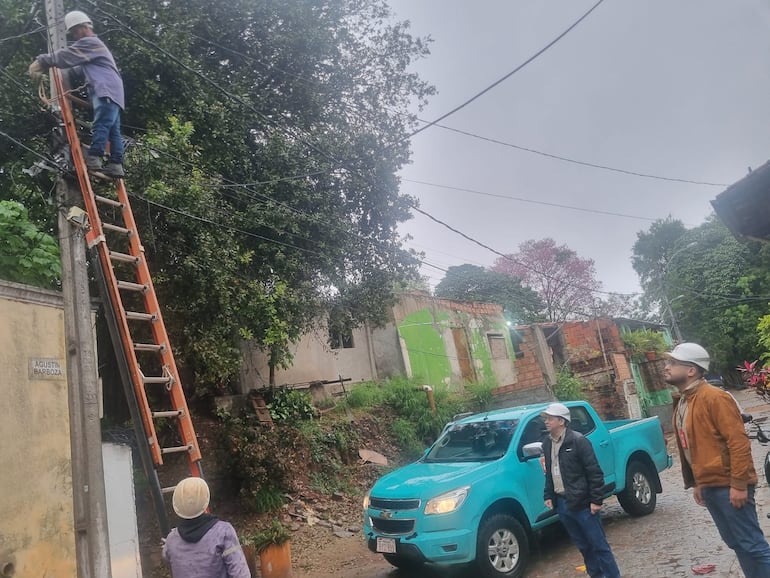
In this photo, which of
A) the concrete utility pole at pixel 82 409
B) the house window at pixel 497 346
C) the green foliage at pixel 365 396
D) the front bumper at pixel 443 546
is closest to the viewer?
the concrete utility pole at pixel 82 409

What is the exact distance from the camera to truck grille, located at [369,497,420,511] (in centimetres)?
565

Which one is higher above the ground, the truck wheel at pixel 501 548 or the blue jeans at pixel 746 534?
the blue jeans at pixel 746 534

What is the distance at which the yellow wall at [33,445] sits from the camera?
4816 millimetres

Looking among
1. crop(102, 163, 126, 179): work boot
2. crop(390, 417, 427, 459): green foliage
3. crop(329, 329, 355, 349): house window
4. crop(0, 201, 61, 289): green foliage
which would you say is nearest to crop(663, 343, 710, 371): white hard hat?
crop(102, 163, 126, 179): work boot

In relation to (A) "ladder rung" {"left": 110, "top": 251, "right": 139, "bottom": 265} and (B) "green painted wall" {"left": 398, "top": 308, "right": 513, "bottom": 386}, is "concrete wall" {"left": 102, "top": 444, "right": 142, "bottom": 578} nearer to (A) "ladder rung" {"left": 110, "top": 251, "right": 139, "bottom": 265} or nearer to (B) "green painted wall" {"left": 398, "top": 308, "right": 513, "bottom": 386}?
(A) "ladder rung" {"left": 110, "top": 251, "right": 139, "bottom": 265}

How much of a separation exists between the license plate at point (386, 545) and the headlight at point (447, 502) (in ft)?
1.67

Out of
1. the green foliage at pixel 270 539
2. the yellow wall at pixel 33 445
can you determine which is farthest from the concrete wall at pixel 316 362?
Result: the yellow wall at pixel 33 445

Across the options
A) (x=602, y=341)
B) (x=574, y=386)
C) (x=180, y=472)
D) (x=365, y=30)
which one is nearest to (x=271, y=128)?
(x=365, y=30)

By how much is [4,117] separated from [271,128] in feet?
14.3

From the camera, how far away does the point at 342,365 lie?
621 inches

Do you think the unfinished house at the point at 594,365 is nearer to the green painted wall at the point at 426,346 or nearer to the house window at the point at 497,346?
the house window at the point at 497,346

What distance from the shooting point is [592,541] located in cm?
468

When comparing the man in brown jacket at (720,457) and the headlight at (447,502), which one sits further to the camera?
the headlight at (447,502)

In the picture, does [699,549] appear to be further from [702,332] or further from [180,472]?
[702,332]
